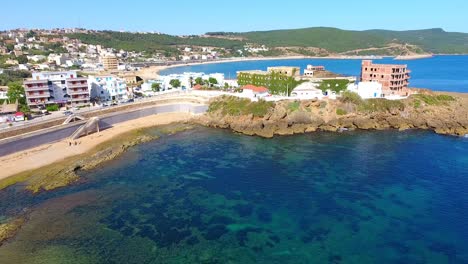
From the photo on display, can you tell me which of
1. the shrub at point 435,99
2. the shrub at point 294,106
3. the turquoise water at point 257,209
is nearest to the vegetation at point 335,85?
the shrub at point 294,106

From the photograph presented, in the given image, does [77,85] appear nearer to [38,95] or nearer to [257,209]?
[38,95]

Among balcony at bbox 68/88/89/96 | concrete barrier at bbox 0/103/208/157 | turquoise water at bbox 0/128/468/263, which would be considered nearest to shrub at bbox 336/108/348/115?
turquoise water at bbox 0/128/468/263

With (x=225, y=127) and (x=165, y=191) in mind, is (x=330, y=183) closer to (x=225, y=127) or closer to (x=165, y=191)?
(x=165, y=191)

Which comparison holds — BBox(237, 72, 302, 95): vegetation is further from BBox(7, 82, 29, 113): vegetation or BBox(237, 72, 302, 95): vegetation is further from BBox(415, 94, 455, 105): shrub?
BBox(7, 82, 29, 113): vegetation

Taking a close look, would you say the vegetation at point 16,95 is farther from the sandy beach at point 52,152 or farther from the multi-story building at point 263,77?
the multi-story building at point 263,77

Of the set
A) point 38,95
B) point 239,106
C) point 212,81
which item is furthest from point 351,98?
point 38,95

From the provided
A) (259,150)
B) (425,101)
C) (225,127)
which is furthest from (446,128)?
(225,127)

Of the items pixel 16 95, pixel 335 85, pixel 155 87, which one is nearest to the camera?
pixel 16 95
